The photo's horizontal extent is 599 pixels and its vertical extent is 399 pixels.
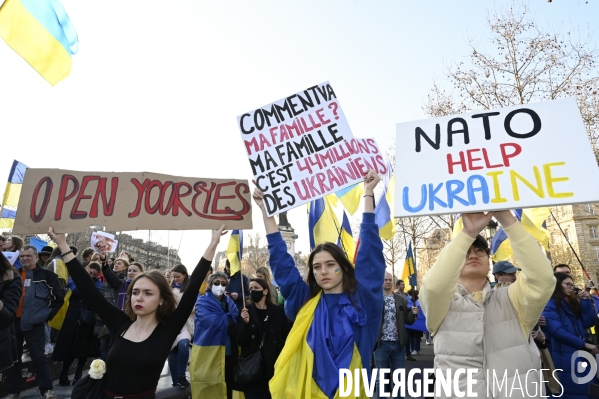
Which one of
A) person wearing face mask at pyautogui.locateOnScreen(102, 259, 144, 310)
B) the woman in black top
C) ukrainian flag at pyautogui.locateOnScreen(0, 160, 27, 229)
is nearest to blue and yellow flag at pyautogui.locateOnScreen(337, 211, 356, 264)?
person wearing face mask at pyautogui.locateOnScreen(102, 259, 144, 310)

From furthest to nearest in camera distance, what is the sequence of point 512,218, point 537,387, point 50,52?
1. point 50,52
2. point 512,218
3. point 537,387

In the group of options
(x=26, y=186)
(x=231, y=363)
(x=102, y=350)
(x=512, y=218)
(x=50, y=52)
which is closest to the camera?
(x=512, y=218)

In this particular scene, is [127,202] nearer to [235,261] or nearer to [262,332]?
[262,332]

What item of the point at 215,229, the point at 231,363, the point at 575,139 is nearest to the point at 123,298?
the point at 231,363

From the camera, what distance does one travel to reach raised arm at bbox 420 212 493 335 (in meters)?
2.46

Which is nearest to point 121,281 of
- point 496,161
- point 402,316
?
point 402,316

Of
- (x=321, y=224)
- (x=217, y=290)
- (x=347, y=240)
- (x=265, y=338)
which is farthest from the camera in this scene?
(x=347, y=240)

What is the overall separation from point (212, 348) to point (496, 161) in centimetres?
439

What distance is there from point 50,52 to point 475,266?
4870 mm

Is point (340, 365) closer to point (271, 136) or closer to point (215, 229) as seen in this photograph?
point (215, 229)

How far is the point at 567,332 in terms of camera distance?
5.21m

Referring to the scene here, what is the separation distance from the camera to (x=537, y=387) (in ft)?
7.66

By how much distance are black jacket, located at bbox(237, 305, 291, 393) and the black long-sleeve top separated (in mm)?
1836

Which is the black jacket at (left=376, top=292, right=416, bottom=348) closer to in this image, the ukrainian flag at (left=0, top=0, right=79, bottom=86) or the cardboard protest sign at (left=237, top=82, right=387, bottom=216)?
the cardboard protest sign at (left=237, top=82, right=387, bottom=216)
